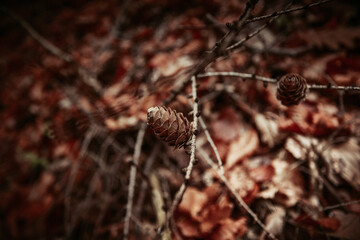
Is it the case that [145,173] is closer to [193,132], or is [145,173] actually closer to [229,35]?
[193,132]

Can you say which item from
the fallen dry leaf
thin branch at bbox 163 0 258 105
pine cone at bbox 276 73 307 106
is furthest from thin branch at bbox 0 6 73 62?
pine cone at bbox 276 73 307 106

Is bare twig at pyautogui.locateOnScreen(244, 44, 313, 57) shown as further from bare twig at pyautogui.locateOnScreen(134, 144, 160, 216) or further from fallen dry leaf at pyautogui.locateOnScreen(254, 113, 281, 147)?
bare twig at pyautogui.locateOnScreen(134, 144, 160, 216)

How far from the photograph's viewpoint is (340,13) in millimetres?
1655

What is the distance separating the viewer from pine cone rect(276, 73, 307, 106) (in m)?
0.78

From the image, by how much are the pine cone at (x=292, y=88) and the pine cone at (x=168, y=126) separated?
1.49ft

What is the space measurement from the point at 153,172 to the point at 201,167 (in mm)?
352

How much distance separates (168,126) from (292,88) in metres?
0.52

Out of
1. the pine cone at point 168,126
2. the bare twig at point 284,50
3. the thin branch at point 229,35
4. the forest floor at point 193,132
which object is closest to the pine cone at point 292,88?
the forest floor at point 193,132

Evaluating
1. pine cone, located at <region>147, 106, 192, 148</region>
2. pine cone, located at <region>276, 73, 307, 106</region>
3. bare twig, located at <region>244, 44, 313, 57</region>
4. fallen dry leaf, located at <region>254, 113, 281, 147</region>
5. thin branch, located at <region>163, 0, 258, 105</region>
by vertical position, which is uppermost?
thin branch, located at <region>163, 0, 258, 105</region>

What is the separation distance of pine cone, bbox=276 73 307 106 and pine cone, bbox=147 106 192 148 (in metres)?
0.45

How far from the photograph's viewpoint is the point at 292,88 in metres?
0.78

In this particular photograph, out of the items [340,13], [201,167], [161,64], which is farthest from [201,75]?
[340,13]

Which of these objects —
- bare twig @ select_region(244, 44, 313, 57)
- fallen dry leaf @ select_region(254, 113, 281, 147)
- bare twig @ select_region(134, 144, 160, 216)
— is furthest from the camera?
bare twig @ select_region(244, 44, 313, 57)

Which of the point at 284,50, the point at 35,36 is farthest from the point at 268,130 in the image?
the point at 35,36
